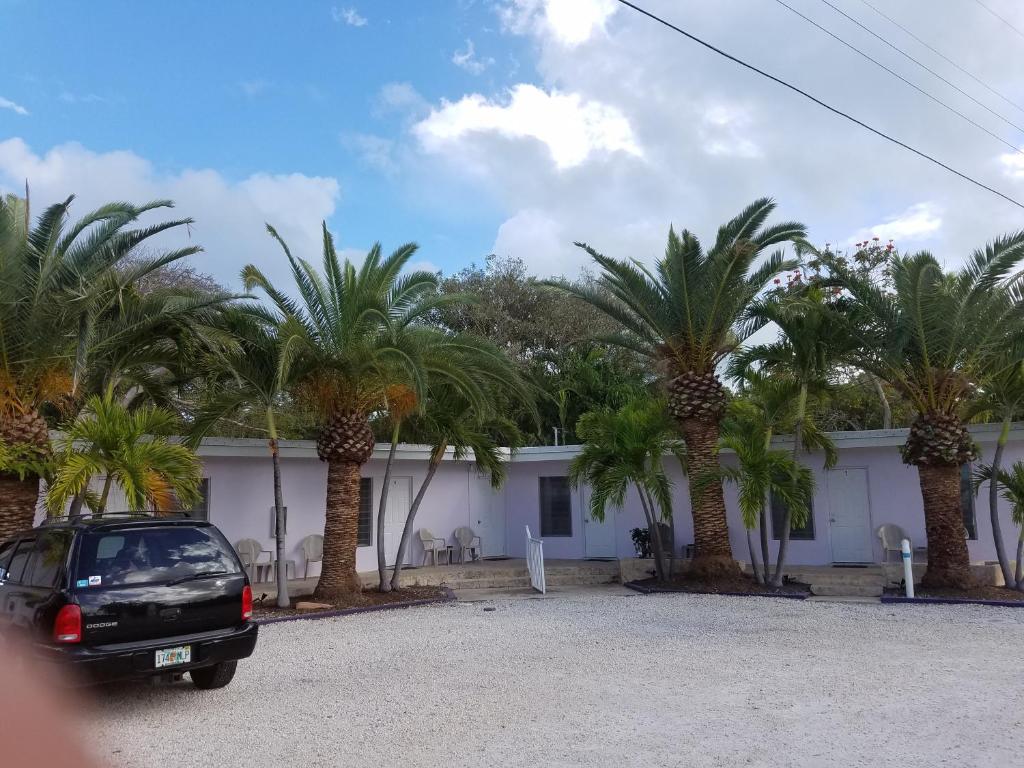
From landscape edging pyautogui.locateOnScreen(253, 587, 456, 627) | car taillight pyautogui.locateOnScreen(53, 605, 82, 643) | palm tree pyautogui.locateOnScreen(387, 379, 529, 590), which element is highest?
palm tree pyautogui.locateOnScreen(387, 379, 529, 590)

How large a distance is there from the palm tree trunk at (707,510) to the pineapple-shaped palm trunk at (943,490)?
10.3 feet

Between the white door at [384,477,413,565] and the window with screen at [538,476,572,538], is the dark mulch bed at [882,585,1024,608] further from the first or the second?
the white door at [384,477,413,565]

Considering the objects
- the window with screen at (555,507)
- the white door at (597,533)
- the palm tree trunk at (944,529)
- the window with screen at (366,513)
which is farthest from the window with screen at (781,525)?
the window with screen at (366,513)

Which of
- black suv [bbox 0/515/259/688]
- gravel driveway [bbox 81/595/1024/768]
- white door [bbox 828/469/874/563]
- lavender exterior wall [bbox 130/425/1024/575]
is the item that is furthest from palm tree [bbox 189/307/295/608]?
white door [bbox 828/469/874/563]

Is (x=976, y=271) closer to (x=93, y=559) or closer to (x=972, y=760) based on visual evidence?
(x=972, y=760)

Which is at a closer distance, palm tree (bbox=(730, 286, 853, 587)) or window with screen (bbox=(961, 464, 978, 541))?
palm tree (bbox=(730, 286, 853, 587))

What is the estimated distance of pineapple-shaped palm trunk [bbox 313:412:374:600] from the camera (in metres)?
13.0

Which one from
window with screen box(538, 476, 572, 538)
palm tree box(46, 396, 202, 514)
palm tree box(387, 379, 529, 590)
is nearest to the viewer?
palm tree box(46, 396, 202, 514)

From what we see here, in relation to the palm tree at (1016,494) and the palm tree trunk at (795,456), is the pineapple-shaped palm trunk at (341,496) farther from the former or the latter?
the palm tree at (1016,494)

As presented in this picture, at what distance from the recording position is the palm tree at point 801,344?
13430mm

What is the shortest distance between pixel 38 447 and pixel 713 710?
29.4 ft

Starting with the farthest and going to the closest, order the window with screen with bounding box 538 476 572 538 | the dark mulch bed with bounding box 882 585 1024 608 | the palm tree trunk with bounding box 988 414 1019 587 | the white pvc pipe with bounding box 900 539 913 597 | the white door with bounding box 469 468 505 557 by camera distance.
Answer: the white door with bounding box 469 468 505 557 → the window with screen with bounding box 538 476 572 538 → the palm tree trunk with bounding box 988 414 1019 587 → the white pvc pipe with bounding box 900 539 913 597 → the dark mulch bed with bounding box 882 585 1024 608

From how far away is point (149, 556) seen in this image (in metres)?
6.75

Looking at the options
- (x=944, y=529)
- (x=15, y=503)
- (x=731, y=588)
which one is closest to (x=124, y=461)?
(x=15, y=503)
